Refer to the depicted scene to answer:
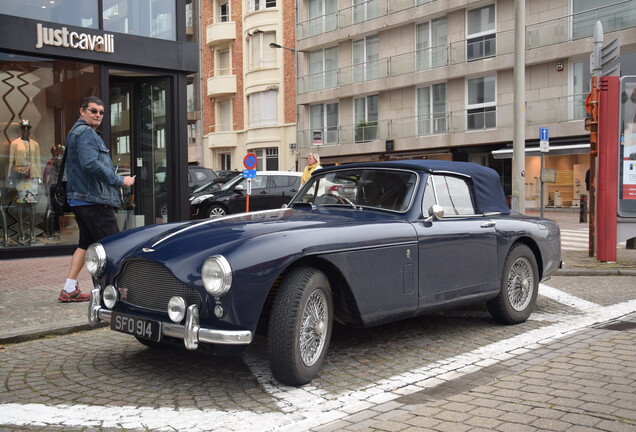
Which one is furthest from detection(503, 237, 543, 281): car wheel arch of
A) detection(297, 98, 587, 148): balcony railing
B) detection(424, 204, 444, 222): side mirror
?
detection(297, 98, 587, 148): balcony railing

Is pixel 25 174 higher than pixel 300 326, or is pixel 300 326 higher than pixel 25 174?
pixel 25 174

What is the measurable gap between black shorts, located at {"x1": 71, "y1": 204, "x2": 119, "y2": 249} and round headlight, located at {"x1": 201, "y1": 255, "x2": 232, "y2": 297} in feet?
10.1

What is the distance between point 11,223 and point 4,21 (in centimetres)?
339

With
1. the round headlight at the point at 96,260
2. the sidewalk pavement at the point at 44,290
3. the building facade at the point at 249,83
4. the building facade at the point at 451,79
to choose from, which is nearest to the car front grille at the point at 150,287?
the round headlight at the point at 96,260

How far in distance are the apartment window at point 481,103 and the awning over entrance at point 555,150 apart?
1903mm

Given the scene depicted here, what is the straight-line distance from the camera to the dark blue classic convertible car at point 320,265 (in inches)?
157

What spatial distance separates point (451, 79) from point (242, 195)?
1573 cm

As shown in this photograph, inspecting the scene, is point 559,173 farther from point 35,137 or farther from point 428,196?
point 428,196

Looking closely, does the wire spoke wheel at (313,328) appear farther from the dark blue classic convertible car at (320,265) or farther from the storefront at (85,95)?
the storefront at (85,95)

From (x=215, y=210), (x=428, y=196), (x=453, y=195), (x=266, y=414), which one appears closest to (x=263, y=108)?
(x=215, y=210)

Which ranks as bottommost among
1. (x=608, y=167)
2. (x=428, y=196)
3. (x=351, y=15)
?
(x=428, y=196)

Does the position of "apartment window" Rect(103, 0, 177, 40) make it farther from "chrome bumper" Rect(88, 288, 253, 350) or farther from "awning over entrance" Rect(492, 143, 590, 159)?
"awning over entrance" Rect(492, 143, 590, 159)

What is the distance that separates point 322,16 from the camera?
36906 millimetres

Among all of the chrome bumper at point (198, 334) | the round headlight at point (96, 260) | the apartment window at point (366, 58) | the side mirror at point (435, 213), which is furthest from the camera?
the apartment window at point (366, 58)
